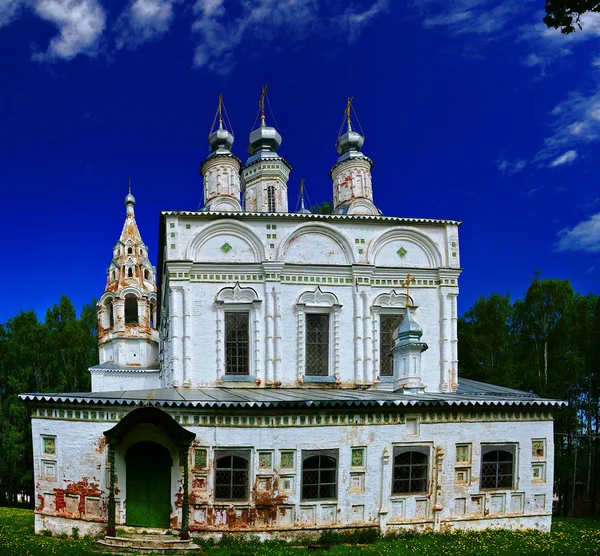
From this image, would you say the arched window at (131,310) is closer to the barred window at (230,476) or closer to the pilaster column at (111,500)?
the pilaster column at (111,500)

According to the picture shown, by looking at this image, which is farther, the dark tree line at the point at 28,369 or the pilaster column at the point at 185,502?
the dark tree line at the point at 28,369

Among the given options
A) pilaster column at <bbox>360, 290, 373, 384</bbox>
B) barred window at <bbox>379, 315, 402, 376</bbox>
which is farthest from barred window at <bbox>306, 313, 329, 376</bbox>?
barred window at <bbox>379, 315, 402, 376</bbox>

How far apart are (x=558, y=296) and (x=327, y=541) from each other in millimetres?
18331

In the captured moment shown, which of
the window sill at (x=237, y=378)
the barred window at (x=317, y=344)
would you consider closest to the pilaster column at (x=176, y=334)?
the window sill at (x=237, y=378)

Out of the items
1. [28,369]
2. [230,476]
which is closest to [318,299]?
[230,476]

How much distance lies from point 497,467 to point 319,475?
4.16 m

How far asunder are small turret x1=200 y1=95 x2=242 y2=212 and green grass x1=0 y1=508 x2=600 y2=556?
11.3 metres

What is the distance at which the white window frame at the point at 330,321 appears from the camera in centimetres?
1667

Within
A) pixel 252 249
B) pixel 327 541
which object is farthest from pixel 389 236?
pixel 327 541

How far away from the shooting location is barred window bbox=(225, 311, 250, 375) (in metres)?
16.6

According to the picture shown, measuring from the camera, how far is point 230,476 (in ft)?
40.8

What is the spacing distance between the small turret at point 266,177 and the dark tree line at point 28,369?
50.5 ft

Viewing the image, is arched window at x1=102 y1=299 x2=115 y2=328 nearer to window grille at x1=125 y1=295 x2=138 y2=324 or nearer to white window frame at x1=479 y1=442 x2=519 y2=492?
window grille at x1=125 y1=295 x2=138 y2=324

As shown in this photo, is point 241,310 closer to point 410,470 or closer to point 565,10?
point 410,470
